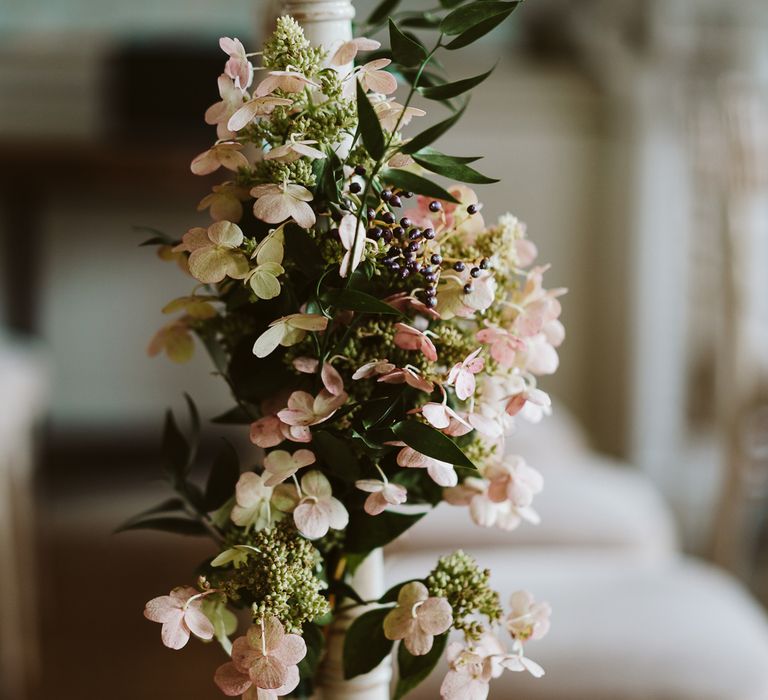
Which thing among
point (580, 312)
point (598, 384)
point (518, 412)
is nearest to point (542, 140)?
point (580, 312)

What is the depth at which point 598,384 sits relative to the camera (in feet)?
10.8

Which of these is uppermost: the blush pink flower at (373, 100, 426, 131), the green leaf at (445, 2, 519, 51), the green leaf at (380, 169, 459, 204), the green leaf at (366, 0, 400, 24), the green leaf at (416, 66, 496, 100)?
the green leaf at (366, 0, 400, 24)

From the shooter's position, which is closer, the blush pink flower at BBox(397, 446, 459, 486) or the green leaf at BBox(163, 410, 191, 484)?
the blush pink flower at BBox(397, 446, 459, 486)

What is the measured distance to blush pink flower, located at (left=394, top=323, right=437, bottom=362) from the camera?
540 millimetres

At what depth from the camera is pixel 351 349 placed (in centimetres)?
58

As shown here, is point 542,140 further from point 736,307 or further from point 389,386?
point 389,386

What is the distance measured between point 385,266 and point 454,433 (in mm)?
98

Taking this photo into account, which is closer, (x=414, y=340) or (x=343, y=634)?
(x=414, y=340)

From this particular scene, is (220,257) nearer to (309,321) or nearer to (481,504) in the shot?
(309,321)

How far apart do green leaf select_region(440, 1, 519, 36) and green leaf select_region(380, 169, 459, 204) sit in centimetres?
8

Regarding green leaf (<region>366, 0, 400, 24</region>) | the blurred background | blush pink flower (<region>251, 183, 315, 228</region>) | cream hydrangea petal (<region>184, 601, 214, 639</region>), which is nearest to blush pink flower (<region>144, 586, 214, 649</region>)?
cream hydrangea petal (<region>184, 601, 214, 639</region>)

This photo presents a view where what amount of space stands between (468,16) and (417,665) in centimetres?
38

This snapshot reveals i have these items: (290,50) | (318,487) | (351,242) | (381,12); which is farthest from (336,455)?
(381,12)

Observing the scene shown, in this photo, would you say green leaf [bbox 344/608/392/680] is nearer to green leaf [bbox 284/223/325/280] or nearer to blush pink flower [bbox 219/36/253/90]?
green leaf [bbox 284/223/325/280]
